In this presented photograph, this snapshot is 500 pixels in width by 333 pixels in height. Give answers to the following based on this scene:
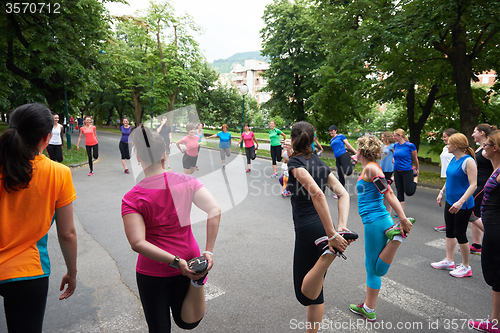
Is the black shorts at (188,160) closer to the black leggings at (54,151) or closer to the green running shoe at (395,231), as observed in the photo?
the black leggings at (54,151)

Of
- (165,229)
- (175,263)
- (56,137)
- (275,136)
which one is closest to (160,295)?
(175,263)

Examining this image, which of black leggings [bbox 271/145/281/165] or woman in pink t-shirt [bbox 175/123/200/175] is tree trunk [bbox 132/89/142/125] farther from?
woman in pink t-shirt [bbox 175/123/200/175]

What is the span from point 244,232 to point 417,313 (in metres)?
3.29

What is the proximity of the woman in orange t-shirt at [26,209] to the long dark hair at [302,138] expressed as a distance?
1.81 metres

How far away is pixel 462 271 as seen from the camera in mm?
4418

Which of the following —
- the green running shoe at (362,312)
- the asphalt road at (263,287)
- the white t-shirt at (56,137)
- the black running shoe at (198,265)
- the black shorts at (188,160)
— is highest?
the white t-shirt at (56,137)

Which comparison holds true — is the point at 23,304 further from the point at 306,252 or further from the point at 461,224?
the point at 461,224

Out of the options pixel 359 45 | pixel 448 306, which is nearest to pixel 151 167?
pixel 448 306

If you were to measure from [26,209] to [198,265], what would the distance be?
110cm

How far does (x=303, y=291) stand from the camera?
8.79 ft

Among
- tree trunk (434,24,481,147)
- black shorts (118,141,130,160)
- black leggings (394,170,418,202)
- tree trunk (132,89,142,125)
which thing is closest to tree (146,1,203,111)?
tree trunk (132,89,142,125)

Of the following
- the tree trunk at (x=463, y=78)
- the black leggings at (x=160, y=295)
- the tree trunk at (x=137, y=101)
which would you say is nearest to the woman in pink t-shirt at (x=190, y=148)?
the black leggings at (x=160, y=295)

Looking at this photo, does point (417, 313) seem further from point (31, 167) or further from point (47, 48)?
point (47, 48)

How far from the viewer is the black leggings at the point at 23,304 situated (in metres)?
1.87
